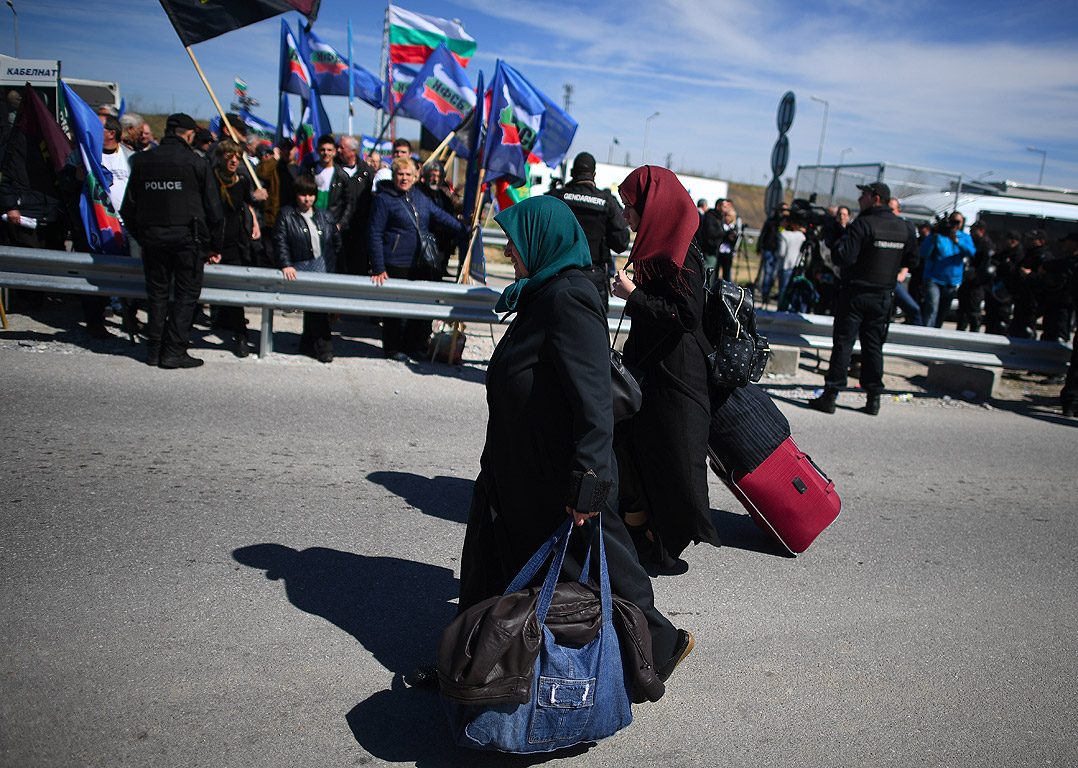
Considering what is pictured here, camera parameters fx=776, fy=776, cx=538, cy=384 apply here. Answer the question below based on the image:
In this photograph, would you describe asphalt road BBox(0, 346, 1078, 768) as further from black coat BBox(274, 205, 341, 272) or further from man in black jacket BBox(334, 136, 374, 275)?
man in black jacket BBox(334, 136, 374, 275)

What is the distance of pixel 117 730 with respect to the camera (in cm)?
255

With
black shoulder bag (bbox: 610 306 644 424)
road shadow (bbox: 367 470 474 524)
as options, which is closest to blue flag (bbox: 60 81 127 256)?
road shadow (bbox: 367 470 474 524)

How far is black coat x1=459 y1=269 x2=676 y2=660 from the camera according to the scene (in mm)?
2523

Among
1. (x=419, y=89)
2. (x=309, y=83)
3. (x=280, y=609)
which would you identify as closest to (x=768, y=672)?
(x=280, y=609)

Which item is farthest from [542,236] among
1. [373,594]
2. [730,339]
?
[373,594]

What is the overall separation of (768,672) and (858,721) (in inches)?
→ 15.5

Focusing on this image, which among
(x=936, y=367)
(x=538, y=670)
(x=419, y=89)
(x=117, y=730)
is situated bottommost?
(x=117, y=730)

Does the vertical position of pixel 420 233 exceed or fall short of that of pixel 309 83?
it falls short

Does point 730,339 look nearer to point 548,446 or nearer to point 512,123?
point 548,446

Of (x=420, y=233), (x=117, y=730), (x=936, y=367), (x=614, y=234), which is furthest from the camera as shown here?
(x=936, y=367)

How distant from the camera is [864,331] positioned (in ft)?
25.0

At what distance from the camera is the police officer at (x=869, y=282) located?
23.9ft

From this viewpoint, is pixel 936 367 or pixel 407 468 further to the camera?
pixel 936 367

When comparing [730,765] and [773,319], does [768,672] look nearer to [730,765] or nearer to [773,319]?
[730,765]
